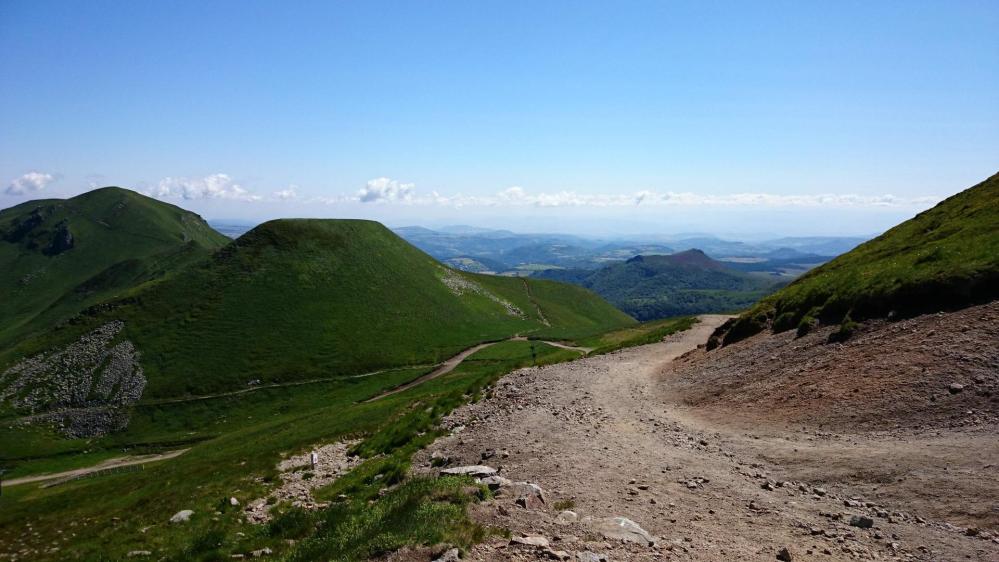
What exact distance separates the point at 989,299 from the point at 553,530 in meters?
24.6

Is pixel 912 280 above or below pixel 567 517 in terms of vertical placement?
above

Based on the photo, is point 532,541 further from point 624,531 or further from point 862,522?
point 862,522

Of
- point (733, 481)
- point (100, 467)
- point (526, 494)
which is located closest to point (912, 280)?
point (733, 481)

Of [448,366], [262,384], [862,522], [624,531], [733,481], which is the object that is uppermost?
[624,531]

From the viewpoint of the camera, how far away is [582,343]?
272 feet

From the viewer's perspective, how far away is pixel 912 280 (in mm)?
24484

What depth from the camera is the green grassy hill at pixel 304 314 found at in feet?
272

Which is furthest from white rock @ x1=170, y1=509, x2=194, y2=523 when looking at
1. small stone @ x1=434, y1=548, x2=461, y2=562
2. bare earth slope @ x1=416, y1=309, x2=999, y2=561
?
small stone @ x1=434, y1=548, x2=461, y2=562

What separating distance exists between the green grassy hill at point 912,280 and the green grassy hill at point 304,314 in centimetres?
6210

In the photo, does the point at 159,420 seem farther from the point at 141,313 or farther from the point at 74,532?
the point at 74,532

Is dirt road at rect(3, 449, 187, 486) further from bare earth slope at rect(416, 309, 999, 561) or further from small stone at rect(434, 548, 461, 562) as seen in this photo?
small stone at rect(434, 548, 461, 562)

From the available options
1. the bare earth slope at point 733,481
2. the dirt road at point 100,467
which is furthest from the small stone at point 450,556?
the dirt road at point 100,467

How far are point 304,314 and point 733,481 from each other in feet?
318

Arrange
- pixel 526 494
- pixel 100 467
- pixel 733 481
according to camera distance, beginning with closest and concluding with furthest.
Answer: pixel 526 494 < pixel 733 481 < pixel 100 467
